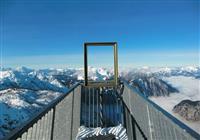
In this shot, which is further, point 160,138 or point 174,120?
point 160,138

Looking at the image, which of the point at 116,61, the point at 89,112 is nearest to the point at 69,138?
the point at 89,112

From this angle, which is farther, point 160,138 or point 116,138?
point 116,138

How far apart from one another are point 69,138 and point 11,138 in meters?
2.95

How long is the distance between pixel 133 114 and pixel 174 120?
240cm

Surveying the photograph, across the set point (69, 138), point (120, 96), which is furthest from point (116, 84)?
point (69, 138)

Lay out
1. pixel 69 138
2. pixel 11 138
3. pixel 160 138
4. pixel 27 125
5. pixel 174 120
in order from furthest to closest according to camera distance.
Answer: pixel 69 138, pixel 160 138, pixel 174 120, pixel 27 125, pixel 11 138

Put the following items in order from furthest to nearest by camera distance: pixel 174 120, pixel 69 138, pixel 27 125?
pixel 69 138 → pixel 174 120 → pixel 27 125

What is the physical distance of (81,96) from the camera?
578 cm

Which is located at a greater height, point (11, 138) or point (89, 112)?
point (11, 138)

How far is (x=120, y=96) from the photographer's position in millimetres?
5621

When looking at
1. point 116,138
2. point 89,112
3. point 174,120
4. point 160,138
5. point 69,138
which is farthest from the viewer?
point 89,112

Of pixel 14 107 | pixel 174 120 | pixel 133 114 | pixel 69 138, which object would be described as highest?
pixel 174 120

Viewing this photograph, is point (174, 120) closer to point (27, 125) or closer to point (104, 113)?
point (27, 125)

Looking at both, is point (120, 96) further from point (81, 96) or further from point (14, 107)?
point (14, 107)
